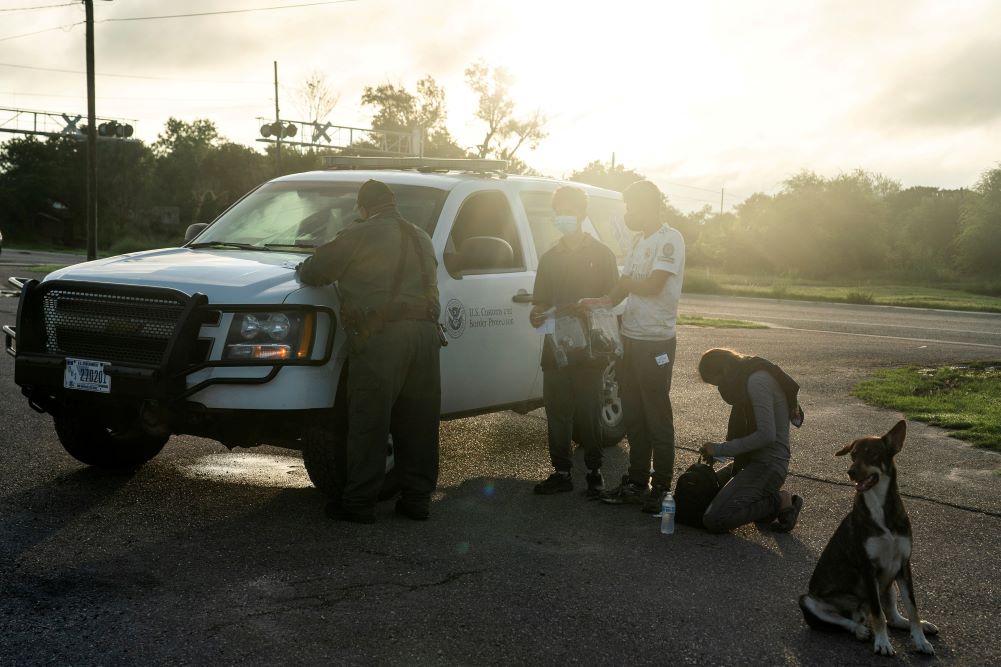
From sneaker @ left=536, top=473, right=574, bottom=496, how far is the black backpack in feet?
2.91

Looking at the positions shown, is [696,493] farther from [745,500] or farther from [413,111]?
[413,111]

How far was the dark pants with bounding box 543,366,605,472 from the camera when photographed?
22.9ft

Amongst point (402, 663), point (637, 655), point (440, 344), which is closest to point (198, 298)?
point (440, 344)

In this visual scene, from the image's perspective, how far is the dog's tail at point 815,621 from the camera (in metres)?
4.59

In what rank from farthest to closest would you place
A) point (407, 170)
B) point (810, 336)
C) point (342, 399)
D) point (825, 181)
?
point (825, 181) < point (810, 336) < point (407, 170) < point (342, 399)

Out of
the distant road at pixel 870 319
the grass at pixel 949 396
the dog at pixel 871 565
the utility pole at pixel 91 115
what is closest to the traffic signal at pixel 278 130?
the utility pole at pixel 91 115

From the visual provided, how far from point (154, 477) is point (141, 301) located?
1.61 metres

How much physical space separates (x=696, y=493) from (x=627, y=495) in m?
0.63

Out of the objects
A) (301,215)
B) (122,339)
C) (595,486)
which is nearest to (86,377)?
(122,339)

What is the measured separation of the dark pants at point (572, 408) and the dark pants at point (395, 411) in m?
0.91

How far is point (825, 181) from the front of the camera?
82.3 metres

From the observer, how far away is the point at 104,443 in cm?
698

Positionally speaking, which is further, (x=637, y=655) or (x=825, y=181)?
(x=825, y=181)

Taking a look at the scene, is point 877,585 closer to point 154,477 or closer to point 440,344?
point 440,344
